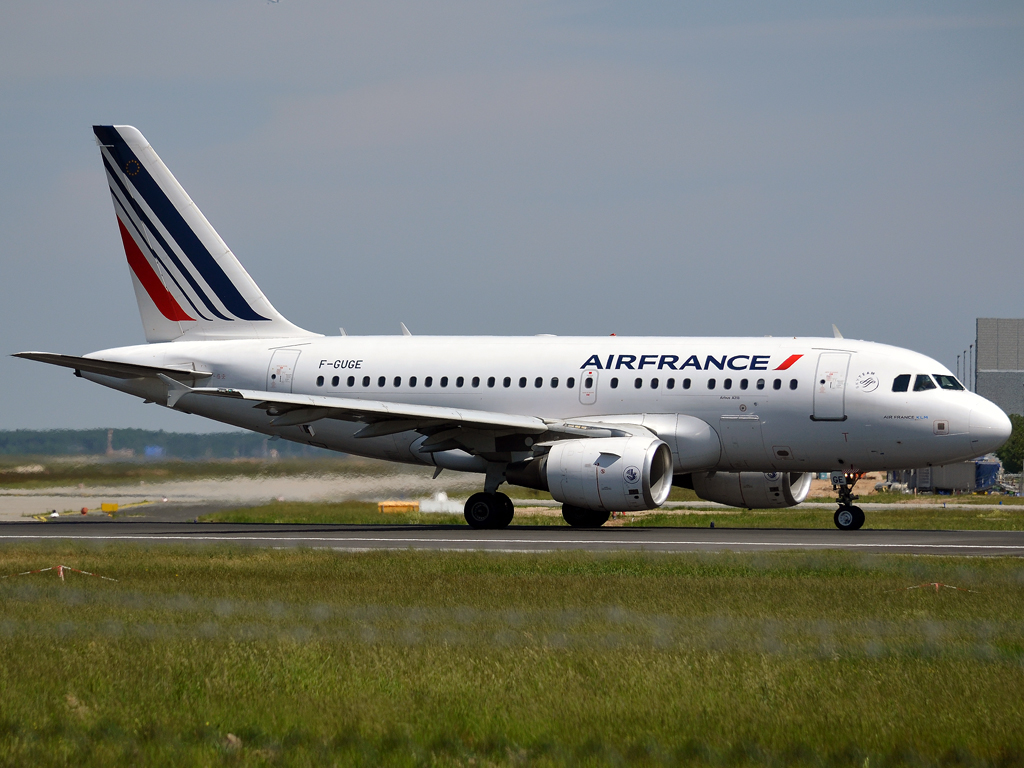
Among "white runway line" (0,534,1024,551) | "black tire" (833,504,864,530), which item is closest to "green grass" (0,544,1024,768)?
"white runway line" (0,534,1024,551)

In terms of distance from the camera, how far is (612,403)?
29406 millimetres

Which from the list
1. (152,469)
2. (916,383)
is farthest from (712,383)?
(152,469)

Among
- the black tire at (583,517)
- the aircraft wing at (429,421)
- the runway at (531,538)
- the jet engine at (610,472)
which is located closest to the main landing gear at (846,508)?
the runway at (531,538)

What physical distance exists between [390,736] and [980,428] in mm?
22096

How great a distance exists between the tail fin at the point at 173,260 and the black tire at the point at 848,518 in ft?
47.7

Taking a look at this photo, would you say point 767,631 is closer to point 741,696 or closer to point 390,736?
point 741,696

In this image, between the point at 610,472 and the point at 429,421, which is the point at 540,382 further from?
the point at 610,472

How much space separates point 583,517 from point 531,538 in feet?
18.3

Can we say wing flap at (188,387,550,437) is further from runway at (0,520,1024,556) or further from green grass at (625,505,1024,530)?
green grass at (625,505,1024,530)

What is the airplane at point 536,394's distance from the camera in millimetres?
27531

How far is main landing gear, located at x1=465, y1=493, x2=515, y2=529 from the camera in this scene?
2978 centimetres

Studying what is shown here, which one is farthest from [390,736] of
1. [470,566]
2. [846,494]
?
[846,494]

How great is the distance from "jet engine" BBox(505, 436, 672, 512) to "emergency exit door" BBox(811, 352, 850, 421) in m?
3.37

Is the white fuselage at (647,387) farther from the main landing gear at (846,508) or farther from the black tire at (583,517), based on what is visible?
the black tire at (583,517)
